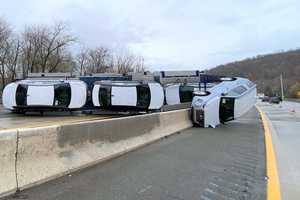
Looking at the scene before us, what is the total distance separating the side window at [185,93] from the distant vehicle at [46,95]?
7.68 m

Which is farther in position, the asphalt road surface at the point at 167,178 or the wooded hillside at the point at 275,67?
the wooded hillside at the point at 275,67

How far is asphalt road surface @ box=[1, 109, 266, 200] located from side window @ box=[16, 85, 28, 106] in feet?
44.9

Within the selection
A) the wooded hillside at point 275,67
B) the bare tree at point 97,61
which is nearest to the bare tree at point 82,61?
the bare tree at point 97,61

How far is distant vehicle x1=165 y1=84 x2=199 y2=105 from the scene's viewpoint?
2622cm

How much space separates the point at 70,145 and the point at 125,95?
15.3 m

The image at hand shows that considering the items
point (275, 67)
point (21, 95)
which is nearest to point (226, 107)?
point (21, 95)

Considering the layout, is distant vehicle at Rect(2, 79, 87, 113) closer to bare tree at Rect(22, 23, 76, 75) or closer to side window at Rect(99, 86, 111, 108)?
side window at Rect(99, 86, 111, 108)

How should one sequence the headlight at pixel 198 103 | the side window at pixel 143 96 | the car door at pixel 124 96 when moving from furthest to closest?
the side window at pixel 143 96, the car door at pixel 124 96, the headlight at pixel 198 103

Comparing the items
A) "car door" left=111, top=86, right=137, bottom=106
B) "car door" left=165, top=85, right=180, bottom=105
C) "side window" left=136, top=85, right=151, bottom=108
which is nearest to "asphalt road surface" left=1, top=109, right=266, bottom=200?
"car door" left=111, top=86, right=137, bottom=106

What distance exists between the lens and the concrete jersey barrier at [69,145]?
5.48 metres

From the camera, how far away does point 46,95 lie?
20922 mm

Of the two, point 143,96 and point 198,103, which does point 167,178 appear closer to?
point 198,103

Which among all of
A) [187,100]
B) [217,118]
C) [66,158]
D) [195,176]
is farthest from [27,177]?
[187,100]

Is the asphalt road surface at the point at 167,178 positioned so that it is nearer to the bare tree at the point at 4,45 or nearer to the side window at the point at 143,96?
the side window at the point at 143,96
